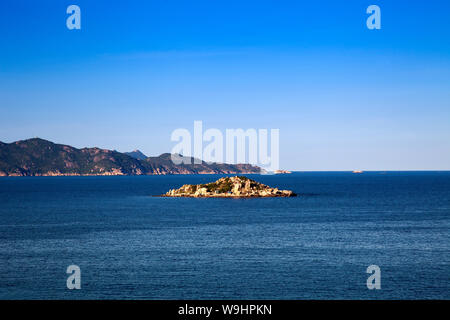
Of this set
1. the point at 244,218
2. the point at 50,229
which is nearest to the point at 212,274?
the point at 50,229

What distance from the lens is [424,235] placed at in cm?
8206

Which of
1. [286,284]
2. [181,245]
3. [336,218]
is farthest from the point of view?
[336,218]

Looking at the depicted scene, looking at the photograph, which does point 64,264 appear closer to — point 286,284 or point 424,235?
point 286,284

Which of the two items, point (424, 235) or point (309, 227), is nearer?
point (424, 235)

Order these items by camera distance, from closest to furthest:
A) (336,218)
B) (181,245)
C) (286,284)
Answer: (286,284), (181,245), (336,218)
